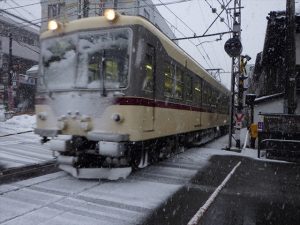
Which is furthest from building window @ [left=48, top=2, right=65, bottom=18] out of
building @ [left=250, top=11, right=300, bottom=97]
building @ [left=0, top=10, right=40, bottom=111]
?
building @ [left=250, top=11, right=300, bottom=97]

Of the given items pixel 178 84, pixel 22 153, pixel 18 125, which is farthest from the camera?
pixel 18 125

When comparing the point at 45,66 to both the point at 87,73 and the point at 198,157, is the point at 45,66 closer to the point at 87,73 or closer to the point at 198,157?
the point at 87,73

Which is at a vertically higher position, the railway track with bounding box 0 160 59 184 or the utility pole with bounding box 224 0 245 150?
the utility pole with bounding box 224 0 245 150

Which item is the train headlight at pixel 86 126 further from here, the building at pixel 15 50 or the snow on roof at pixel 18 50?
the snow on roof at pixel 18 50

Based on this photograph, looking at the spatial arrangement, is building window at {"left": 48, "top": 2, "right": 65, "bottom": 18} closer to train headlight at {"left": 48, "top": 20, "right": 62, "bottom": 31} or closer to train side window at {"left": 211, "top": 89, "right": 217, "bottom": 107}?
train side window at {"left": 211, "top": 89, "right": 217, "bottom": 107}

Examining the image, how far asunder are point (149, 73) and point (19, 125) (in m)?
14.4

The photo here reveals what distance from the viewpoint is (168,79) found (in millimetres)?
9445

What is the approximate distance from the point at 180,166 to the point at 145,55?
12.3 ft

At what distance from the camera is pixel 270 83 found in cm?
2350

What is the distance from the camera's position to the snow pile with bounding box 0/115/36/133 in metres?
18.5

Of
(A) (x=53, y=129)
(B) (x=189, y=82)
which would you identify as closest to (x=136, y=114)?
(A) (x=53, y=129)

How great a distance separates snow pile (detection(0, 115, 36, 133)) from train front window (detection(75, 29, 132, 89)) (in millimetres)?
11764

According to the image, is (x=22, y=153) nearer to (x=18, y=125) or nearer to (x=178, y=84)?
(x=178, y=84)

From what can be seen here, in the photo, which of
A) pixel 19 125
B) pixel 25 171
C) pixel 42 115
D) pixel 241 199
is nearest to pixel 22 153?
pixel 25 171
